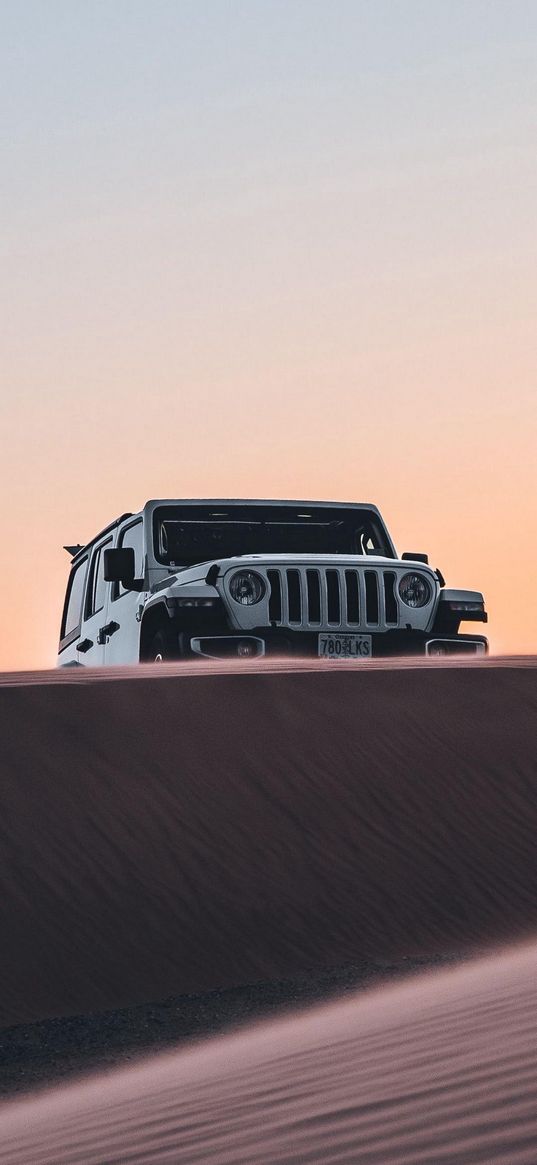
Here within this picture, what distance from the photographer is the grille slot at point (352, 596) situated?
10.6 meters

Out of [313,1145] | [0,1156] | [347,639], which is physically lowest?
[0,1156]

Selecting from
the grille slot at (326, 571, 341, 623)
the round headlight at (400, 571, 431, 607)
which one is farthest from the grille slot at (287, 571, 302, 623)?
the round headlight at (400, 571, 431, 607)

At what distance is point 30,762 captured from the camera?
31.2ft

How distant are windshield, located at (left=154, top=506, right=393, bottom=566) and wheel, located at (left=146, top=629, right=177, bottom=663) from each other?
0.80 m

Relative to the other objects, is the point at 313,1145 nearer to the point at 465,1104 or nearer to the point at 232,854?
the point at 465,1104

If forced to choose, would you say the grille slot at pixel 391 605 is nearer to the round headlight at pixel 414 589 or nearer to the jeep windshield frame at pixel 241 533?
the round headlight at pixel 414 589

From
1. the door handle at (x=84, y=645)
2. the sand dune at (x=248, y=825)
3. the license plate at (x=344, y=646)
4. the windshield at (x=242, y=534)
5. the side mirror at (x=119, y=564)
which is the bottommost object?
the sand dune at (x=248, y=825)

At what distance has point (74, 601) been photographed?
14.9m

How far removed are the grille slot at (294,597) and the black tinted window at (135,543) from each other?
5.26 feet

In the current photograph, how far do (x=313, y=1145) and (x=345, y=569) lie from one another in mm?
7732

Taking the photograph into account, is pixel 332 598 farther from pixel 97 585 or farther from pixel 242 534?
pixel 97 585

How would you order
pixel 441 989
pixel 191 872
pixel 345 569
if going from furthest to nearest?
pixel 345 569
pixel 191 872
pixel 441 989

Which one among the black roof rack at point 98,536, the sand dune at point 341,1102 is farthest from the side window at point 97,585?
the sand dune at point 341,1102

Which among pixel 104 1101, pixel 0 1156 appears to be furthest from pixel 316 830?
pixel 0 1156
